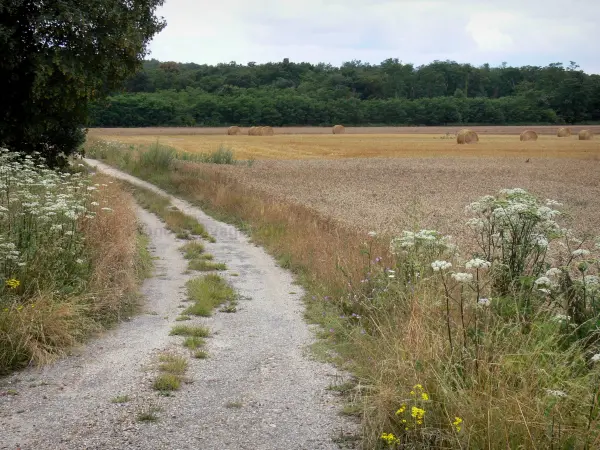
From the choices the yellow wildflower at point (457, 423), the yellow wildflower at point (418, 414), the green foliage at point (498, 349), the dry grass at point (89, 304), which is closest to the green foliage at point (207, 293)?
the dry grass at point (89, 304)

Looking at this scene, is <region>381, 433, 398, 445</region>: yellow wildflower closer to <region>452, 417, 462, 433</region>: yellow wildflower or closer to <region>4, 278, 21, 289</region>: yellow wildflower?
<region>452, 417, 462, 433</region>: yellow wildflower

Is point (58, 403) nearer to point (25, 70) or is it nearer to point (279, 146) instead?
point (25, 70)

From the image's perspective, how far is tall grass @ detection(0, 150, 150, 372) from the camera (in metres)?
7.34

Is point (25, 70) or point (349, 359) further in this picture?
point (25, 70)

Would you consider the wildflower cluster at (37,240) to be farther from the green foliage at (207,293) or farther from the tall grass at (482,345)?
the tall grass at (482,345)

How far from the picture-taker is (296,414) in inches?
237

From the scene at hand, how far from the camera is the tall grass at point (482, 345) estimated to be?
464 cm

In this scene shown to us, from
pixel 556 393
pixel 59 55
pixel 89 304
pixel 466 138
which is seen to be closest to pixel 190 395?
pixel 89 304

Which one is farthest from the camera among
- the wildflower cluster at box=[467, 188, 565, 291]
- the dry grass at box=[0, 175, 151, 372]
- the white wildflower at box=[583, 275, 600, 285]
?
the dry grass at box=[0, 175, 151, 372]

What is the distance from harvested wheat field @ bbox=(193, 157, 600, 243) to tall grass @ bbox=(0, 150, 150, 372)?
644cm

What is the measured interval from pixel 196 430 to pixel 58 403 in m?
1.56

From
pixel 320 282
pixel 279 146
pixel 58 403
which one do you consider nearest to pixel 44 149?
pixel 320 282

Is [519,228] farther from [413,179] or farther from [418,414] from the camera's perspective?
[413,179]

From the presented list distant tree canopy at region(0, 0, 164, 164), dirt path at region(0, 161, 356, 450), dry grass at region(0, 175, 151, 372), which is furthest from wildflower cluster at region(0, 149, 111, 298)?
distant tree canopy at region(0, 0, 164, 164)
